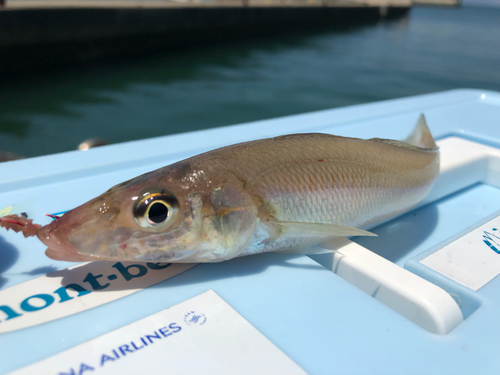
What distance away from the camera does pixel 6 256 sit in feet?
4.13

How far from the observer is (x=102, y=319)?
101 cm

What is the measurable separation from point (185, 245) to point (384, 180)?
82 cm

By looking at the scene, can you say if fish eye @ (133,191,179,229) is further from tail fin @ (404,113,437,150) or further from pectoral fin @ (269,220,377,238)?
tail fin @ (404,113,437,150)

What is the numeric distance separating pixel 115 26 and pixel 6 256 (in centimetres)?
1006

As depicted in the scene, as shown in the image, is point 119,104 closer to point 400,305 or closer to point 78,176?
point 78,176

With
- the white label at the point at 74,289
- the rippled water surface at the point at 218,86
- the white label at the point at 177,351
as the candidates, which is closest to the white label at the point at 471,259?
the white label at the point at 177,351

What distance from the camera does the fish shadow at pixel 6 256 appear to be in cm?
121

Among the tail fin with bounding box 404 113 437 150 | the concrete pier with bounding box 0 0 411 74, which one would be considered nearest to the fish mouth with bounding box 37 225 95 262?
the tail fin with bounding box 404 113 437 150

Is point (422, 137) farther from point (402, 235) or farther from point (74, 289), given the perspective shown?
point (74, 289)

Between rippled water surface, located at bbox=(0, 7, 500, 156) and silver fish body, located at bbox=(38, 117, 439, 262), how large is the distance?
5.23 meters

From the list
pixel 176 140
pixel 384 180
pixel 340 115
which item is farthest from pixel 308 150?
pixel 340 115

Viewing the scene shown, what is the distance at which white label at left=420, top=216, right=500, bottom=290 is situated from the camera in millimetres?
1264

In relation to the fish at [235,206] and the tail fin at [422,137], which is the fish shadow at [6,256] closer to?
the fish at [235,206]

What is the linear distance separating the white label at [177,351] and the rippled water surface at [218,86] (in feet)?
17.9
